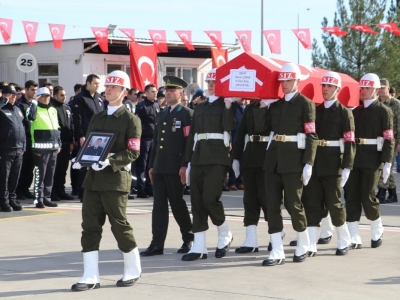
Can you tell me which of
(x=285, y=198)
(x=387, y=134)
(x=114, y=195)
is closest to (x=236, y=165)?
(x=285, y=198)

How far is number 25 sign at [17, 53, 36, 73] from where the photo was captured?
2398cm

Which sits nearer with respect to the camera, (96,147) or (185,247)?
(96,147)

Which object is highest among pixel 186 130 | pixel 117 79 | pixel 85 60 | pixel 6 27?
pixel 6 27

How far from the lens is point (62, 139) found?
50.1 ft

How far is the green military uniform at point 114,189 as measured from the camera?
8.14m

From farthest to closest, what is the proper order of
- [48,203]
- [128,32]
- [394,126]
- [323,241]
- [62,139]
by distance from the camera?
[128,32] → [62,139] → [394,126] → [48,203] → [323,241]

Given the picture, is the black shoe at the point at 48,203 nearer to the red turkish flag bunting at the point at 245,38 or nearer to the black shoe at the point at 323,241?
the black shoe at the point at 323,241

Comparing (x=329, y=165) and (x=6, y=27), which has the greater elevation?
(x=6, y=27)

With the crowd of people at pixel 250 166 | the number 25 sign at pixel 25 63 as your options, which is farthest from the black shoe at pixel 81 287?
the number 25 sign at pixel 25 63

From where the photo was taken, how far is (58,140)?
14336 millimetres

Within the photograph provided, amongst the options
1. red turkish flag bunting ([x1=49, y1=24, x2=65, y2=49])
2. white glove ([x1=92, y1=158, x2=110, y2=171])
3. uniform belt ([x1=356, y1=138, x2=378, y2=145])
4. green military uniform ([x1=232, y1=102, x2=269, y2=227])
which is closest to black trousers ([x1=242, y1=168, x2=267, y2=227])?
green military uniform ([x1=232, y1=102, x2=269, y2=227])

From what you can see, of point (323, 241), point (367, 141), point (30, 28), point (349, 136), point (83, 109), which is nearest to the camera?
point (349, 136)

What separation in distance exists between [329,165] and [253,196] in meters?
1.00

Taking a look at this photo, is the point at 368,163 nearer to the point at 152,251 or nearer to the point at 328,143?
the point at 328,143
